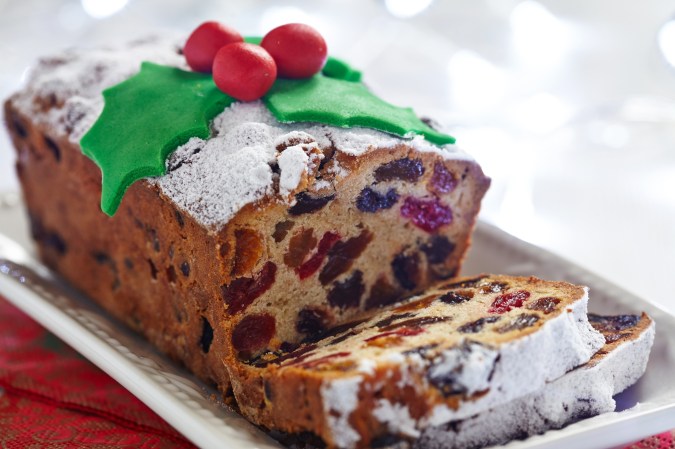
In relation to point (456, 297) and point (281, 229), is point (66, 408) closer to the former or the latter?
point (281, 229)

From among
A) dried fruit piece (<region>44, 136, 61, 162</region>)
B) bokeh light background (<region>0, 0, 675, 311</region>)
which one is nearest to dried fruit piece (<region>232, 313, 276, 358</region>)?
dried fruit piece (<region>44, 136, 61, 162</region>)

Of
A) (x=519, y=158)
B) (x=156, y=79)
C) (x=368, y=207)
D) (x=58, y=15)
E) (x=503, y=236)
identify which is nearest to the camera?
(x=368, y=207)

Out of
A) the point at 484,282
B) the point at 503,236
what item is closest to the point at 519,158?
the point at 503,236

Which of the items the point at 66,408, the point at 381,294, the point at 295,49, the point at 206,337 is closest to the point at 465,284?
the point at 381,294

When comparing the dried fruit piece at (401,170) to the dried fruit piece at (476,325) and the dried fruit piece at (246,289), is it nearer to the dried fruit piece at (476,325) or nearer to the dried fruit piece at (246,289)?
the dried fruit piece at (246,289)

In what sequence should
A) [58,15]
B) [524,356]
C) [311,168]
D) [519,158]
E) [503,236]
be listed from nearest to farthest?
[524,356], [311,168], [503,236], [519,158], [58,15]

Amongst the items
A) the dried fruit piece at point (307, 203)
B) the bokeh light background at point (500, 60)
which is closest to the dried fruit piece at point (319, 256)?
the dried fruit piece at point (307, 203)

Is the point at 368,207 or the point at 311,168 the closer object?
the point at 311,168

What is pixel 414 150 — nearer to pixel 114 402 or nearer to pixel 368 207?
pixel 368 207
